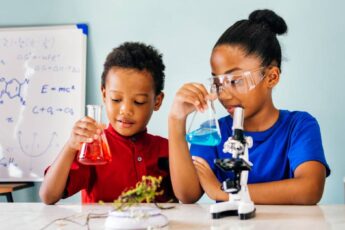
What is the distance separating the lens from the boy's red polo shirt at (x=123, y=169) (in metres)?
1.27

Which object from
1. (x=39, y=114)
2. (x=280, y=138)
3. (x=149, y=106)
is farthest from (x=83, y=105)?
(x=280, y=138)

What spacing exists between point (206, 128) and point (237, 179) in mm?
133

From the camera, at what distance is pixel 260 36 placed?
1.27 meters

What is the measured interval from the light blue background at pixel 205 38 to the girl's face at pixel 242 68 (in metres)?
1.05

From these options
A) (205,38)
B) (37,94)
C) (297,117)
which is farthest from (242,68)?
(37,94)

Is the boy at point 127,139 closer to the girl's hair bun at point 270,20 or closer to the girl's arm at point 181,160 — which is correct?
the girl's arm at point 181,160

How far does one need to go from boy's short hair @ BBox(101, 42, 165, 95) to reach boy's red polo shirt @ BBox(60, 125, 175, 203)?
167mm

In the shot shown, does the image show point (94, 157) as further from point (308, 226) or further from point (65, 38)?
point (65, 38)

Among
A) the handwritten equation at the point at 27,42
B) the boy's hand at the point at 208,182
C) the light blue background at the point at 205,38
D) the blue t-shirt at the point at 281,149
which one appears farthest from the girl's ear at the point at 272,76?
the handwritten equation at the point at 27,42

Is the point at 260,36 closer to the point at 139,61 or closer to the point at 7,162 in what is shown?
the point at 139,61

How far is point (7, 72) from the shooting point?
2.58 metres

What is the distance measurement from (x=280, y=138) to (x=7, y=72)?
1826 mm

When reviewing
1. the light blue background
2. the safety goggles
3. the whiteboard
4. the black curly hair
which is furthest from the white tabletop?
the whiteboard

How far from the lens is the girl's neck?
1.26m
